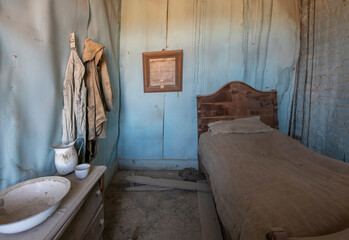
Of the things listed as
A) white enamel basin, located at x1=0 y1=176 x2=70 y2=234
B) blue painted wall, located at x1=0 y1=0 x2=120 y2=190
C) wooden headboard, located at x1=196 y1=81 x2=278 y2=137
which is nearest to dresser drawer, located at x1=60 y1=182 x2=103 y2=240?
white enamel basin, located at x1=0 y1=176 x2=70 y2=234

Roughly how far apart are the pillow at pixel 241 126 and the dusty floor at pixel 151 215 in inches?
35.2

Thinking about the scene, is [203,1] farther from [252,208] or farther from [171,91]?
[252,208]

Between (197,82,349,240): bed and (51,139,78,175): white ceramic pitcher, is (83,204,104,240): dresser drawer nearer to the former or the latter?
(51,139,78,175): white ceramic pitcher

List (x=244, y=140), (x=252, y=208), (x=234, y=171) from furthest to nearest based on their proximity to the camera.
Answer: (x=244, y=140), (x=234, y=171), (x=252, y=208)

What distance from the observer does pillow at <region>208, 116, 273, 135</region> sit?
6.77 feet

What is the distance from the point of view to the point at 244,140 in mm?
1805

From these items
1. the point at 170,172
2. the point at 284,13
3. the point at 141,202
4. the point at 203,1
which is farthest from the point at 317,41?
the point at 141,202

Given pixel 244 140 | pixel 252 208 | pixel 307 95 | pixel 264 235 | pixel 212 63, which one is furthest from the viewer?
pixel 212 63

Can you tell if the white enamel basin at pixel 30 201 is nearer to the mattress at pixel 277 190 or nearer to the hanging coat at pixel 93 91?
the hanging coat at pixel 93 91

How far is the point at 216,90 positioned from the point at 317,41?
135 centimetres

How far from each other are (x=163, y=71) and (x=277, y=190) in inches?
79.2

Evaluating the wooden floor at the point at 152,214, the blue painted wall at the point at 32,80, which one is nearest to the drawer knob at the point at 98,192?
the blue painted wall at the point at 32,80

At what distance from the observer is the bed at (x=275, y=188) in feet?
2.35

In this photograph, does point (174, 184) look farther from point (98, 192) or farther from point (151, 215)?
point (98, 192)
